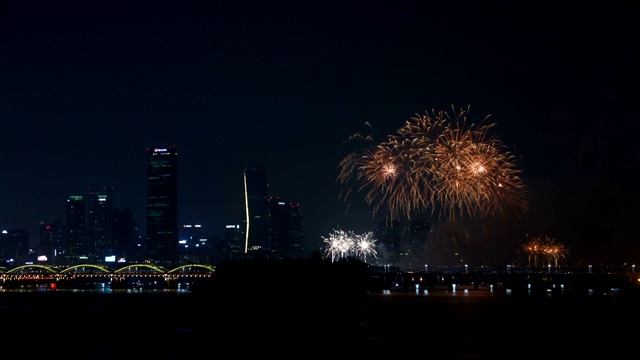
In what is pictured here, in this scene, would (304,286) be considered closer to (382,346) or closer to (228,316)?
(228,316)

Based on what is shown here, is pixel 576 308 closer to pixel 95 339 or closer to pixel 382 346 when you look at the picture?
pixel 382 346

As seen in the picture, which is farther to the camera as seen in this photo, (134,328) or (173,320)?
(173,320)

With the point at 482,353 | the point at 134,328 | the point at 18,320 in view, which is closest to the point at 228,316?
the point at 134,328

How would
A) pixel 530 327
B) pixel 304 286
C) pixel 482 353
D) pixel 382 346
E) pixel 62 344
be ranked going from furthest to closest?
pixel 304 286 → pixel 530 327 → pixel 62 344 → pixel 382 346 → pixel 482 353

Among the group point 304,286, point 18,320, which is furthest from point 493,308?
point 18,320

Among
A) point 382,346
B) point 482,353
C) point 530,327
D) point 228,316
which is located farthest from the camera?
point 228,316

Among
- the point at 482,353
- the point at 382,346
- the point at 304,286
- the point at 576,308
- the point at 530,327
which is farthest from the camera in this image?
the point at 304,286
